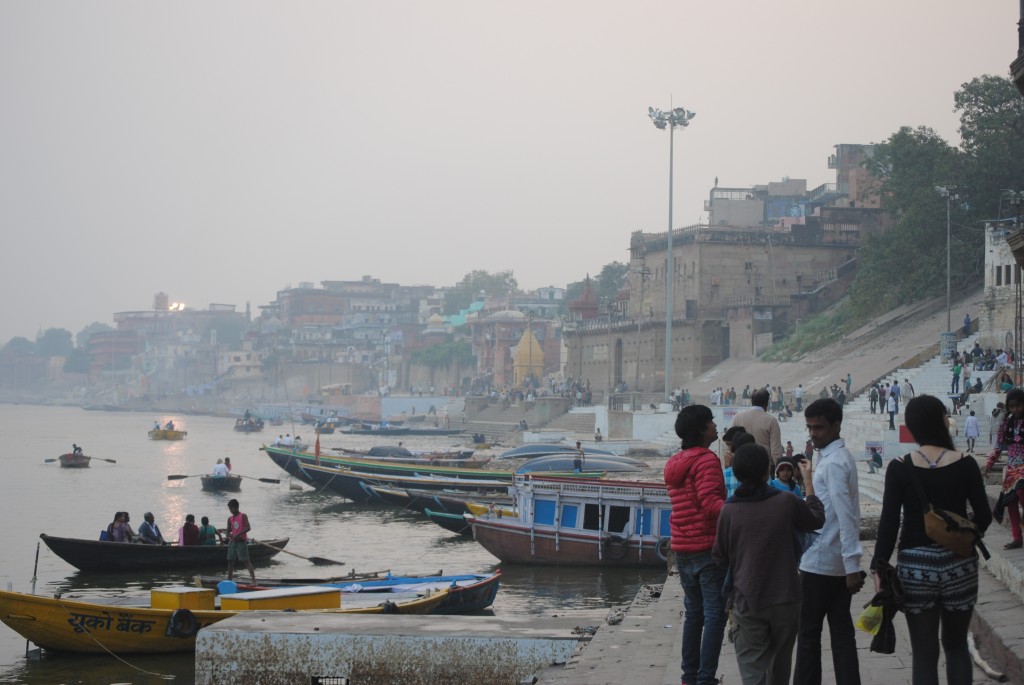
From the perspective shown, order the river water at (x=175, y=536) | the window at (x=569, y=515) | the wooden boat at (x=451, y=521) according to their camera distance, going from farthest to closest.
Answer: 1. the wooden boat at (x=451, y=521)
2. the window at (x=569, y=515)
3. the river water at (x=175, y=536)

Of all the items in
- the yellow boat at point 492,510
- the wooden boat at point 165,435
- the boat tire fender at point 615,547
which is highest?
the yellow boat at point 492,510

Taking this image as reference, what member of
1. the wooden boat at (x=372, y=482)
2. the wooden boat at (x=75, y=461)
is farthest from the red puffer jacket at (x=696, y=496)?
the wooden boat at (x=75, y=461)

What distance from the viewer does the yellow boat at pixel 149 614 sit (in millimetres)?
13125

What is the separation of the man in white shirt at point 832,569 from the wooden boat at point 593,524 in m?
14.8

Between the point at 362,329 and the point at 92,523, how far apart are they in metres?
125

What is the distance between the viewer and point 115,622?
13758mm

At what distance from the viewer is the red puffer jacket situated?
6.45 meters

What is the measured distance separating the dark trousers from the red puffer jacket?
66 cm

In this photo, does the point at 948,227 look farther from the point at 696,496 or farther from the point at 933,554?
the point at 933,554

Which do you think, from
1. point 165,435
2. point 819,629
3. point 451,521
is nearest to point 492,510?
point 451,521

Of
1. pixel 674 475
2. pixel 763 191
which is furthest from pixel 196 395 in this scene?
pixel 674 475

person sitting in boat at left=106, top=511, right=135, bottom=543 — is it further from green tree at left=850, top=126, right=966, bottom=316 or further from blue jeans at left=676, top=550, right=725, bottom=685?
green tree at left=850, top=126, right=966, bottom=316

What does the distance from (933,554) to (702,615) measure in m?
1.70

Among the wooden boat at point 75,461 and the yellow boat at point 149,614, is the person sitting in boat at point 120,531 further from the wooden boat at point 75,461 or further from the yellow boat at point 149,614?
the wooden boat at point 75,461
